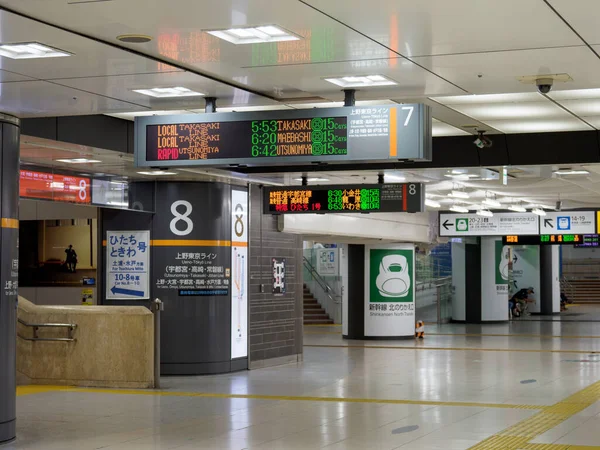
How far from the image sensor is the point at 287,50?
6762 mm

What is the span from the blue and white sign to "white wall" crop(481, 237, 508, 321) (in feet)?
54.1

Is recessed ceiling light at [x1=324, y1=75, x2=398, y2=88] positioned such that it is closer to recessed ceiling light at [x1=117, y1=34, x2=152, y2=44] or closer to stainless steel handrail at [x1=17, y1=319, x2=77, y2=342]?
recessed ceiling light at [x1=117, y1=34, x2=152, y2=44]

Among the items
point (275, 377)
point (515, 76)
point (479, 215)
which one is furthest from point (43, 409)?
point (479, 215)

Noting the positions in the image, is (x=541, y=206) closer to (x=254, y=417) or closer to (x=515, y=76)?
(x=254, y=417)

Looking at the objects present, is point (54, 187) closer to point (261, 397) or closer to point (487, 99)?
point (261, 397)

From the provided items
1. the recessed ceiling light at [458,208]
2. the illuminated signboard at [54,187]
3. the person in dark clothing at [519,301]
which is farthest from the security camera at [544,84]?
the person in dark clothing at [519,301]

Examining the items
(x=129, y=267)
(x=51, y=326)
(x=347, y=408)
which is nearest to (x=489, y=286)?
(x=129, y=267)

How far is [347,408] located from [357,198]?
323 centimetres

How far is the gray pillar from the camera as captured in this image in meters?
8.94

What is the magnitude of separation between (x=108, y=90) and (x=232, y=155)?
1161 mm

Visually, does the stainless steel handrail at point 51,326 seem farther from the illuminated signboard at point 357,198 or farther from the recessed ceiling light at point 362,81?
the recessed ceiling light at point 362,81

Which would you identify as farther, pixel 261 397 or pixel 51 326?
pixel 51 326

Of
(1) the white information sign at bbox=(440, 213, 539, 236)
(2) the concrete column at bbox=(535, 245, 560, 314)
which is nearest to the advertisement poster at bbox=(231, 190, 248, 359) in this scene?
(1) the white information sign at bbox=(440, 213, 539, 236)

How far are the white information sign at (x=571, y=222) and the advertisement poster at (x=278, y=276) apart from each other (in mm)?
7786
